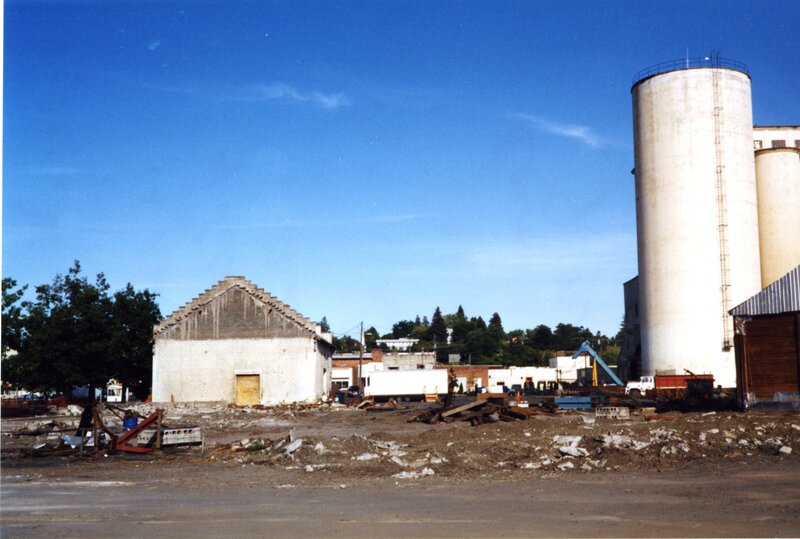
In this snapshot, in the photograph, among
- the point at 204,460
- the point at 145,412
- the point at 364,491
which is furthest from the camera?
the point at 145,412

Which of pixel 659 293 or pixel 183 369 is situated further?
pixel 659 293

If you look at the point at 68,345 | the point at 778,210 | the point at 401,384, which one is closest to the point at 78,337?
the point at 68,345

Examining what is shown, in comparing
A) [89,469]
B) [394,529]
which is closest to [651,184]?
[89,469]

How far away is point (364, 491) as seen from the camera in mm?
A: 15664

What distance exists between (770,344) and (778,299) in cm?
179

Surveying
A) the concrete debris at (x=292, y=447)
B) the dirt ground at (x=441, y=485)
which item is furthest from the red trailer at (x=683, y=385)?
the concrete debris at (x=292, y=447)

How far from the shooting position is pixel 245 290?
2050 inches

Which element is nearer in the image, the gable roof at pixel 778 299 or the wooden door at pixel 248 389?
the gable roof at pixel 778 299

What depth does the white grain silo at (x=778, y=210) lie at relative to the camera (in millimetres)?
57875

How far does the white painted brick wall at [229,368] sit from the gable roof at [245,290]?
1187mm

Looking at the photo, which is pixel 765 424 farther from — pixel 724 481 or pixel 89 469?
pixel 89 469

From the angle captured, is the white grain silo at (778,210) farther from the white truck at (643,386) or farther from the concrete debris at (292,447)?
the concrete debris at (292,447)

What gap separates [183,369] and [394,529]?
140 ft

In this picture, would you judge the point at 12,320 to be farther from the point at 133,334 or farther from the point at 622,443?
the point at 622,443
